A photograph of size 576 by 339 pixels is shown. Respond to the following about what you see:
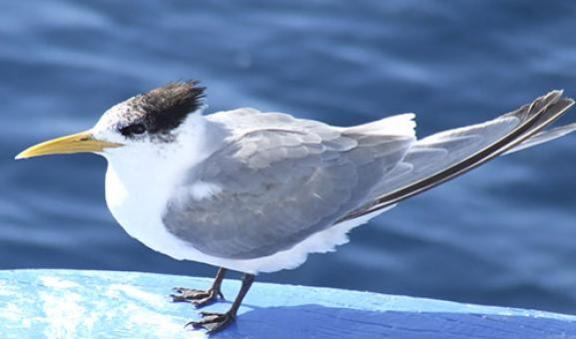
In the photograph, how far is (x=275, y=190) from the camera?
20.4 ft

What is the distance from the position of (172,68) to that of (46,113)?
93cm

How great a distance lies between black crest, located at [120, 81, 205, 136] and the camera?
5969mm

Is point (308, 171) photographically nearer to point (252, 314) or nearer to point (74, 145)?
point (252, 314)

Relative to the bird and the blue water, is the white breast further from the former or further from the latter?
the blue water

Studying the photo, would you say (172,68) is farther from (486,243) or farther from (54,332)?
(54,332)

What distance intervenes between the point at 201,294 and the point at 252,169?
2.26ft

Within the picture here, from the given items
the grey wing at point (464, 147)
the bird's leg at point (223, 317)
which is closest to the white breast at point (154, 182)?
the bird's leg at point (223, 317)

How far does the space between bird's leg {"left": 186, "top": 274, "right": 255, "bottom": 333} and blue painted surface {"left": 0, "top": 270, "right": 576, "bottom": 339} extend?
4cm

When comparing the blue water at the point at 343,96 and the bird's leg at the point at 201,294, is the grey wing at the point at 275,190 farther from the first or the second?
the blue water at the point at 343,96

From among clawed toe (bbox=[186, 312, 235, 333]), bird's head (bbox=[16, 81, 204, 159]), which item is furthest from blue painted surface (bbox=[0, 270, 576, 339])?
bird's head (bbox=[16, 81, 204, 159])

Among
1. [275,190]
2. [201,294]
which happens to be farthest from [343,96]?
[275,190]

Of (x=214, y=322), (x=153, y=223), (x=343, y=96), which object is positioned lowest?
(x=214, y=322)

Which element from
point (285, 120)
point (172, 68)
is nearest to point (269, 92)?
point (172, 68)

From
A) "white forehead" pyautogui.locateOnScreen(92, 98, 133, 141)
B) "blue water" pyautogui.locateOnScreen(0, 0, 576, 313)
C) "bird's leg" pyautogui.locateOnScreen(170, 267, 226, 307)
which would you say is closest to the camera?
"white forehead" pyautogui.locateOnScreen(92, 98, 133, 141)
